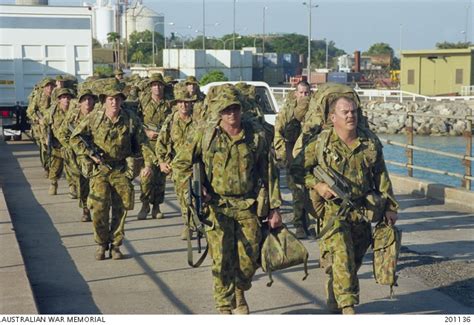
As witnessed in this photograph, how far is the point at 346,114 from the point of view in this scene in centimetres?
770

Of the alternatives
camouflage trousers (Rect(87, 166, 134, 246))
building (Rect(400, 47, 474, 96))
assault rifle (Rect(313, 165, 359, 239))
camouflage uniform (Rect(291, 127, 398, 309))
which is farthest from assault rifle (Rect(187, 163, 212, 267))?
building (Rect(400, 47, 474, 96))

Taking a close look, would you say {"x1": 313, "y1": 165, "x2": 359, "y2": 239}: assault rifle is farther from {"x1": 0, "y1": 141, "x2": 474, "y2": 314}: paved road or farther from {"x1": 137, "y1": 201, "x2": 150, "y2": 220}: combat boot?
{"x1": 137, "y1": 201, "x2": 150, "y2": 220}: combat boot

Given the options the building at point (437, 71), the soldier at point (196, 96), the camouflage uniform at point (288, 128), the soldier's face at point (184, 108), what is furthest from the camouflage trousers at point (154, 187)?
the building at point (437, 71)

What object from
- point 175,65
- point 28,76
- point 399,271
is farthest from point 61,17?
point 175,65

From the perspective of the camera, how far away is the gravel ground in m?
9.17

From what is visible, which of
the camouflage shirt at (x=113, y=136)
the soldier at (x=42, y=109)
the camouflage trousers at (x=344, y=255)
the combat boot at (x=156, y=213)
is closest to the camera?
the camouflage trousers at (x=344, y=255)

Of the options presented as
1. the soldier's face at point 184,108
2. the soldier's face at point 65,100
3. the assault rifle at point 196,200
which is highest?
the soldier's face at point 184,108

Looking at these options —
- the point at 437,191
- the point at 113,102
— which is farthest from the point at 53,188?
the point at 113,102

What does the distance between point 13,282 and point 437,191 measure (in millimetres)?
8386

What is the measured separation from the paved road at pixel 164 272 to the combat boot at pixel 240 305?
42cm

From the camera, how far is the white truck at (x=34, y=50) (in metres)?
26.8

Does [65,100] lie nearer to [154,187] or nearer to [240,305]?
[154,187]

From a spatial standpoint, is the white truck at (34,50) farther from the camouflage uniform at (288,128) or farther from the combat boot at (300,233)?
the combat boot at (300,233)

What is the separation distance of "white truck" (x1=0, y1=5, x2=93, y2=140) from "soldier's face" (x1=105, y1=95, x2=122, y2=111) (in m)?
16.3
